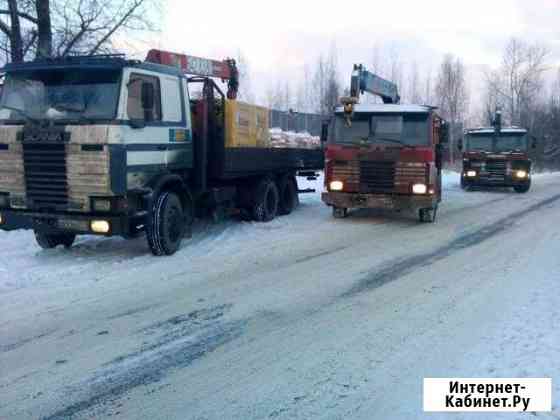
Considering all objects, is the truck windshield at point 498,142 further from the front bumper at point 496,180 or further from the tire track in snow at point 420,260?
the tire track in snow at point 420,260

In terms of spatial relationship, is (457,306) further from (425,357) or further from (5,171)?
(5,171)

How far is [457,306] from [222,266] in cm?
319

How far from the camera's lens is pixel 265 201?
38.7 ft

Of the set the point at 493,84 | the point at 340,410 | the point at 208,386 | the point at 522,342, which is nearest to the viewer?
the point at 340,410

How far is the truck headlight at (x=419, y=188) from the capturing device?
11.2 meters

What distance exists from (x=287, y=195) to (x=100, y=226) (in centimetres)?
645

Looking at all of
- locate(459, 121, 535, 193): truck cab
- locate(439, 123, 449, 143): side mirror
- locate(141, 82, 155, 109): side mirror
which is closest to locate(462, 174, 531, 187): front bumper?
locate(459, 121, 535, 193): truck cab

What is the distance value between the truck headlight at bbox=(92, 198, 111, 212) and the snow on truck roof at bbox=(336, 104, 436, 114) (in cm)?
617

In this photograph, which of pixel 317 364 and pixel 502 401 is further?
pixel 317 364

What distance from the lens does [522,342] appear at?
4738 millimetres

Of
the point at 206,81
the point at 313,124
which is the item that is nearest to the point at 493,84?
the point at 313,124

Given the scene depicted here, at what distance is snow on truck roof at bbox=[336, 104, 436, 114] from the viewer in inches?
453

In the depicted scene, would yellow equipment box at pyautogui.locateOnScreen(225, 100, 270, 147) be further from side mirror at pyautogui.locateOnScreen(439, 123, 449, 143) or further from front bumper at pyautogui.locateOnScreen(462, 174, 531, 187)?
front bumper at pyautogui.locateOnScreen(462, 174, 531, 187)

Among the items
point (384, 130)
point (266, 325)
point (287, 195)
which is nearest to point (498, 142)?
point (384, 130)
